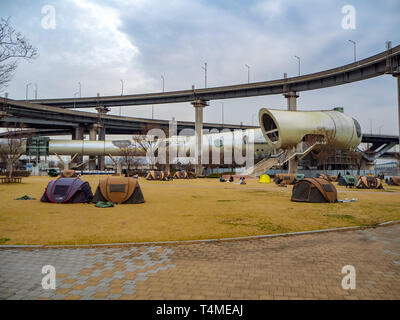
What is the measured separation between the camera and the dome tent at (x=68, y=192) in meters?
16.0

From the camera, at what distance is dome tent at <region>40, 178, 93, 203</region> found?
16.0 metres

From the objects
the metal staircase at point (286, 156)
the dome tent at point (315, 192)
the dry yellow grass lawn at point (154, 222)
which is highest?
the metal staircase at point (286, 156)

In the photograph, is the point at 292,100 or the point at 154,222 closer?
the point at 154,222

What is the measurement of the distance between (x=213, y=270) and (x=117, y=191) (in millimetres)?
11246

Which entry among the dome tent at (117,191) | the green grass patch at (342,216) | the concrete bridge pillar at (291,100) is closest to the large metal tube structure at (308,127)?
the concrete bridge pillar at (291,100)

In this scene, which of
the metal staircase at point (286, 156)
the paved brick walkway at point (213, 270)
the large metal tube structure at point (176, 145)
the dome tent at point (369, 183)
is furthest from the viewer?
the large metal tube structure at point (176, 145)

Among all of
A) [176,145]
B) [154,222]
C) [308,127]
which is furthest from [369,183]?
[176,145]

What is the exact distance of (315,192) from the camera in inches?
692

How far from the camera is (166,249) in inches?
293

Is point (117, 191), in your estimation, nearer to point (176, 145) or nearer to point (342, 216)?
point (342, 216)

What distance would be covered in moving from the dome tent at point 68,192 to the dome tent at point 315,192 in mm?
12886

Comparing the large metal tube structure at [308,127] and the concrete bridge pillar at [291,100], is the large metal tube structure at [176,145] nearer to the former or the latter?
the large metal tube structure at [308,127]

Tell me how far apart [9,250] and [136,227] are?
12.7 ft

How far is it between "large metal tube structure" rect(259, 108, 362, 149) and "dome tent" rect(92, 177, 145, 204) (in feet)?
150
